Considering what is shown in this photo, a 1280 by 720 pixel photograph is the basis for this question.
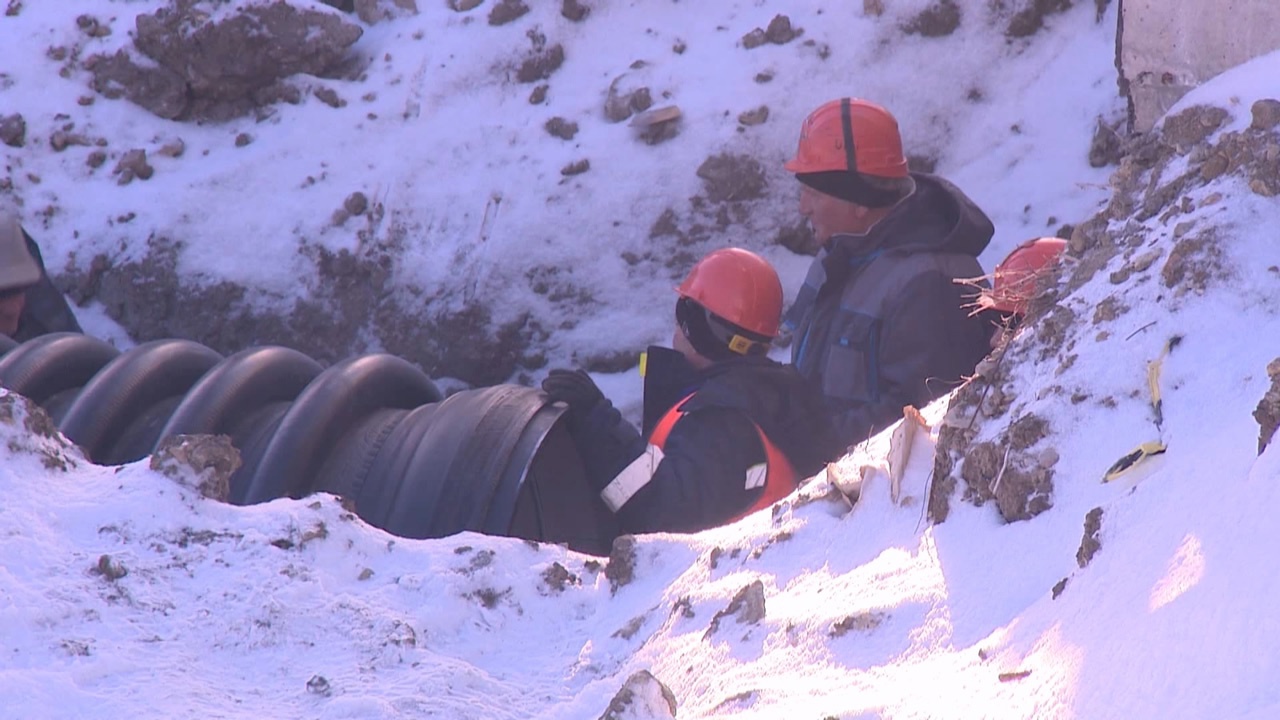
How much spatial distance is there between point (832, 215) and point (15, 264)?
112 inches

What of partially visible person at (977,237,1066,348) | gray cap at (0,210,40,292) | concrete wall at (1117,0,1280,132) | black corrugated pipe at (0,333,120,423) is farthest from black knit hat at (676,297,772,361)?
gray cap at (0,210,40,292)

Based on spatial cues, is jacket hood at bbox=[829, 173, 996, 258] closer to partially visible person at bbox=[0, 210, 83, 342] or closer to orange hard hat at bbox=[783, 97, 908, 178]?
orange hard hat at bbox=[783, 97, 908, 178]

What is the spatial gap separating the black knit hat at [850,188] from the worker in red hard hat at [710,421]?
0.26 meters

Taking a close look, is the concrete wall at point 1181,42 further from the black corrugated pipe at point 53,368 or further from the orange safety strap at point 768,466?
the black corrugated pipe at point 53,368

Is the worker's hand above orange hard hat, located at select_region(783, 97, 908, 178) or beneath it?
beneath

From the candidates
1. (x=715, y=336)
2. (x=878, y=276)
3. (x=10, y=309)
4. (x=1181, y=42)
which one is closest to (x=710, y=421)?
(x=715, y=336)

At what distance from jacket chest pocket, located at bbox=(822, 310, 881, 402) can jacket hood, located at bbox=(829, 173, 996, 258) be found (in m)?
0.20

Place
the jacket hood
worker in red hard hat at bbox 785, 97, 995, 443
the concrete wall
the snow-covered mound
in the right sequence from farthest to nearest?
the snow-covered mound, the jacket hood, worker in red hard hat at bbox 785, 97, 995, 443, the concrete wall

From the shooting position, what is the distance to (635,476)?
3.42 meters

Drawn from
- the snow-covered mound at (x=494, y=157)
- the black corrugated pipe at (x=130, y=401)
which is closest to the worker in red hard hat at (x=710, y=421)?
the black corrugated pipe at (x=130, y=401)

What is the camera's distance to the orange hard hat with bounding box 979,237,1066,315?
263 centimetres

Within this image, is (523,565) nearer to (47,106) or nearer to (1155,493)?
(1155,493)

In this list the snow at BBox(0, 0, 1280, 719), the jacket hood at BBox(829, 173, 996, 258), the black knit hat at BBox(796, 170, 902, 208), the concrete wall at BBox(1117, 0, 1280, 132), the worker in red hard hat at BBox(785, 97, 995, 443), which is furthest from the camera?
the black knit hat at BBox(796, 170, 902, 208)

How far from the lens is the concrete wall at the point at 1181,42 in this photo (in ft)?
10.6
